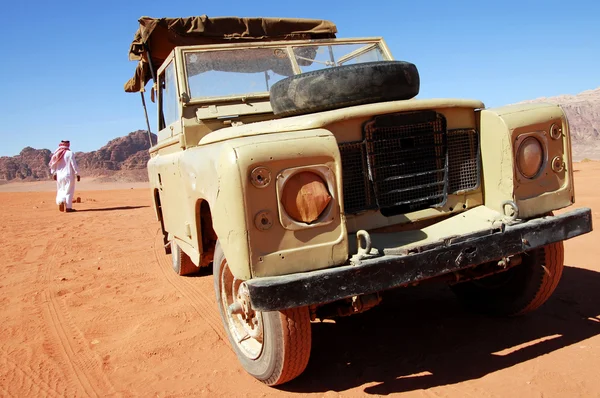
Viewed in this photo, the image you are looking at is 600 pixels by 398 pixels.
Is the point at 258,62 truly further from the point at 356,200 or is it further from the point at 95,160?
the point at 95,160

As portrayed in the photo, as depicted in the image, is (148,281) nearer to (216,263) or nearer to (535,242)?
(216,263)

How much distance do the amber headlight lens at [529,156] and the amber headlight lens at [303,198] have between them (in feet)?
4.34

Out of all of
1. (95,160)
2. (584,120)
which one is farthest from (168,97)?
(95,160)

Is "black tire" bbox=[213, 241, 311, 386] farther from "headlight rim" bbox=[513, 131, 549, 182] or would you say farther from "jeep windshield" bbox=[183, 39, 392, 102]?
"jeep windshield" bbox=[183, 39, 392, 102]

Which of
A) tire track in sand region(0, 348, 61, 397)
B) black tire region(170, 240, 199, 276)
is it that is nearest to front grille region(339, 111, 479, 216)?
tire track in sand region(0, 348, 61, 397)

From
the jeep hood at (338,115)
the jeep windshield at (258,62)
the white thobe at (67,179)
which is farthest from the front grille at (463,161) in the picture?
the white thobe at (67,179)

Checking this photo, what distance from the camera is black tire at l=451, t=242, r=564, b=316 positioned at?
3.53 metres

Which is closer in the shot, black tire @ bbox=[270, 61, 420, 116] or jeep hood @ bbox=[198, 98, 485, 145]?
jeep hood @ bbox=[198, 98, 485, 145]

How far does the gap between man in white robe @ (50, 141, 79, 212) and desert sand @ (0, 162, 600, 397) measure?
30.7 feet

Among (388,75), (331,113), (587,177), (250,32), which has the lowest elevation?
(587,177)

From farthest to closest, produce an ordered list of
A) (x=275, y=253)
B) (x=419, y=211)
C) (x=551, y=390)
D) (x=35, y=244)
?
(x=35, y=244), (x=419, y=211), (x=551, y=390), (x=275, y=253)

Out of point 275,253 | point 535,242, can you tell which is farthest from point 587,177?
point 275,253

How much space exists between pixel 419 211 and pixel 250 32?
10.6 feet

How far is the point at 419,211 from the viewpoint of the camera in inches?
127
